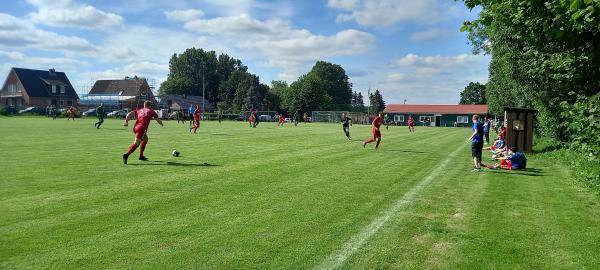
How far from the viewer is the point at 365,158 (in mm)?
16141

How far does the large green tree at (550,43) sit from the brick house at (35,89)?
8912cm

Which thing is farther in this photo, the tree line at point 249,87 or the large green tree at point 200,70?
the large green tree at point 200,70

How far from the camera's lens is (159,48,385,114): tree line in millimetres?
99875

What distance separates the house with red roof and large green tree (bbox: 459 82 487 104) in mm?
52461

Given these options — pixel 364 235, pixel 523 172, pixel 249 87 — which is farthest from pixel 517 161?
pixel 249 87

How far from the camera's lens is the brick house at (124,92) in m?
96.4

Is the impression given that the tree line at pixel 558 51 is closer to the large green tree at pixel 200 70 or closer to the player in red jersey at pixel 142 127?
the player in red jersey at pixel 142 127

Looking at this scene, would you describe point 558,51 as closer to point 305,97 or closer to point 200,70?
point 305,97

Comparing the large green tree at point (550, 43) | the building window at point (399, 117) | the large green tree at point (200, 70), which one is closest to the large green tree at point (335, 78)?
the large green tree at point (200, 70)

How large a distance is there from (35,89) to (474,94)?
128m

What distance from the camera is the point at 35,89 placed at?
3477 inches

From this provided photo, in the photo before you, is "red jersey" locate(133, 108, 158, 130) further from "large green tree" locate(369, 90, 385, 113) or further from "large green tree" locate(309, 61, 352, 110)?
"large green tree" locate(369, 90, 385, 113)

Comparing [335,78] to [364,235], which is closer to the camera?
[364,235]

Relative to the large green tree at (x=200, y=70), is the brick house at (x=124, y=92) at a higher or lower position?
lower
